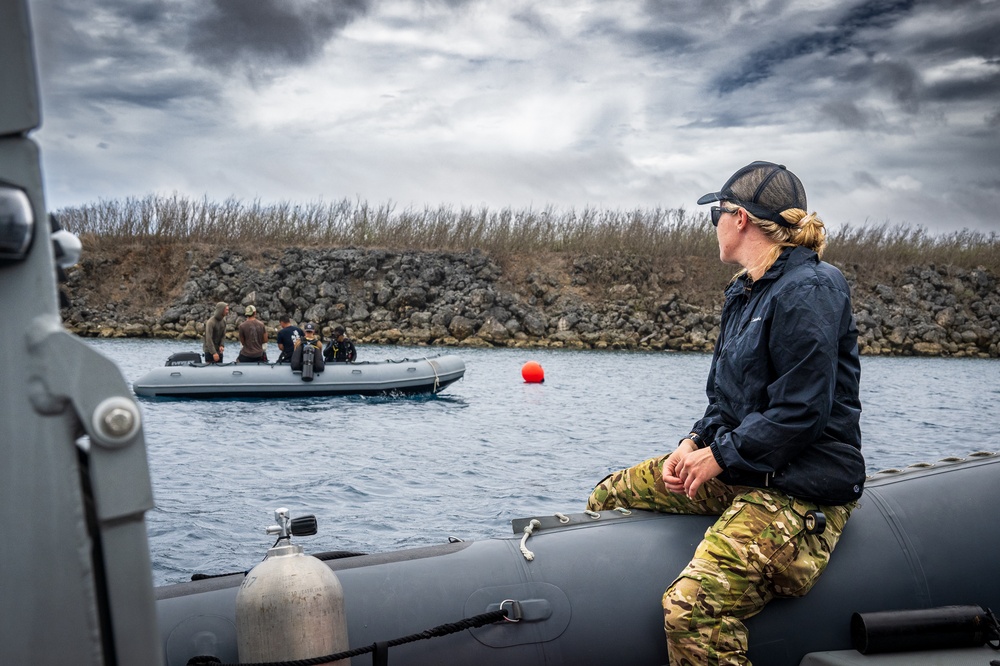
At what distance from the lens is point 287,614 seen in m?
1.91

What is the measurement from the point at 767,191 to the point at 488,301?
32.9 meters

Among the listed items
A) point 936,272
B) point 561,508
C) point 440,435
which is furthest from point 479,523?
point 936,272

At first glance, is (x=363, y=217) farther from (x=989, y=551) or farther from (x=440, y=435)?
(x=989, y=551)

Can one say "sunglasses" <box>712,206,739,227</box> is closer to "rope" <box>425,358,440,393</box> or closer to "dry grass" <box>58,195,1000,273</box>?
"rope" <box>425,358,440,393</box>

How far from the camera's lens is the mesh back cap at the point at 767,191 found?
7.82ft

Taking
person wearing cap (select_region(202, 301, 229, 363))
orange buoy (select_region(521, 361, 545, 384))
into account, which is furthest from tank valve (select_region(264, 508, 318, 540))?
orange buoy (select_region(521, 361, 545, 384))

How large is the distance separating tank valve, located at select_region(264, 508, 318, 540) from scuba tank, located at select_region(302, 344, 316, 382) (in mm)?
11614

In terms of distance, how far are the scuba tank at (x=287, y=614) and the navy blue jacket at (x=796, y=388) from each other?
1091 millimetres

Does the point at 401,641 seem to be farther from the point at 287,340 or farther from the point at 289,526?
the point at 287,340

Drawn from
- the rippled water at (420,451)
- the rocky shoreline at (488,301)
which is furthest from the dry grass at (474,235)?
the rippled water at (420,451)

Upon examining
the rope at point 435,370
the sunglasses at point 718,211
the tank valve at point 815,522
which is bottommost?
the rope at point 435,370

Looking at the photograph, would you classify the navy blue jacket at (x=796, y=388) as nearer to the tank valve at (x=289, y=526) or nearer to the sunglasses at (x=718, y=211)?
the sunglasses at (x=718, y=211)

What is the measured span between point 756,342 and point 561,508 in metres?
5.74

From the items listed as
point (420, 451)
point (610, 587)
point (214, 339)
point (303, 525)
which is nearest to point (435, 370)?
point (214, 339)
